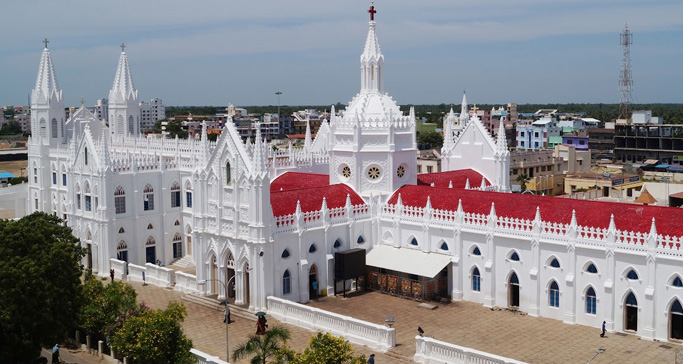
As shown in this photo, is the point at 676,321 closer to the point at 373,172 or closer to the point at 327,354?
the point at 327,354

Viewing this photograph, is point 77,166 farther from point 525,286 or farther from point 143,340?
point 525,286

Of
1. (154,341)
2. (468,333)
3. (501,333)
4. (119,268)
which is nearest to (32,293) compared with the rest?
(154,341)

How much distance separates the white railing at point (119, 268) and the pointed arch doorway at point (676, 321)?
34.5 m

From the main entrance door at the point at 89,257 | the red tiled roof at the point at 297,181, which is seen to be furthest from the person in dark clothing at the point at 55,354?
the main entrance door at the point at 89,257

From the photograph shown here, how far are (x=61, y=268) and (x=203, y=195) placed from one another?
13.1 m

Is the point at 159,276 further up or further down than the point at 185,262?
further up

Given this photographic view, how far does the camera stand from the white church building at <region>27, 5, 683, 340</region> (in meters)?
37.4

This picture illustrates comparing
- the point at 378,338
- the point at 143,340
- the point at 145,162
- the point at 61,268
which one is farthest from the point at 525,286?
the point at 145,162

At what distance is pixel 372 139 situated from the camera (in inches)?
1905

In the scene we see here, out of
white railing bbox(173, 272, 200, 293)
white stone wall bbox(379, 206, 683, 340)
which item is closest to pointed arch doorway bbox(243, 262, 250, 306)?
white railing bbox(173, 272, 200, 293)

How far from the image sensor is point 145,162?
181 feet

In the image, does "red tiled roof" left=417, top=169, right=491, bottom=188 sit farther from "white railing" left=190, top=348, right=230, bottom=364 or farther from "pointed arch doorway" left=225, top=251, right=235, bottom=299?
"white railing" left=190, top=348, right=230, bottom=364

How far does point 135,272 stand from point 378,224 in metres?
17.3

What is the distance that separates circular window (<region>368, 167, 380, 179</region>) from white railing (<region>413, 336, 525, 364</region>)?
616 inches
